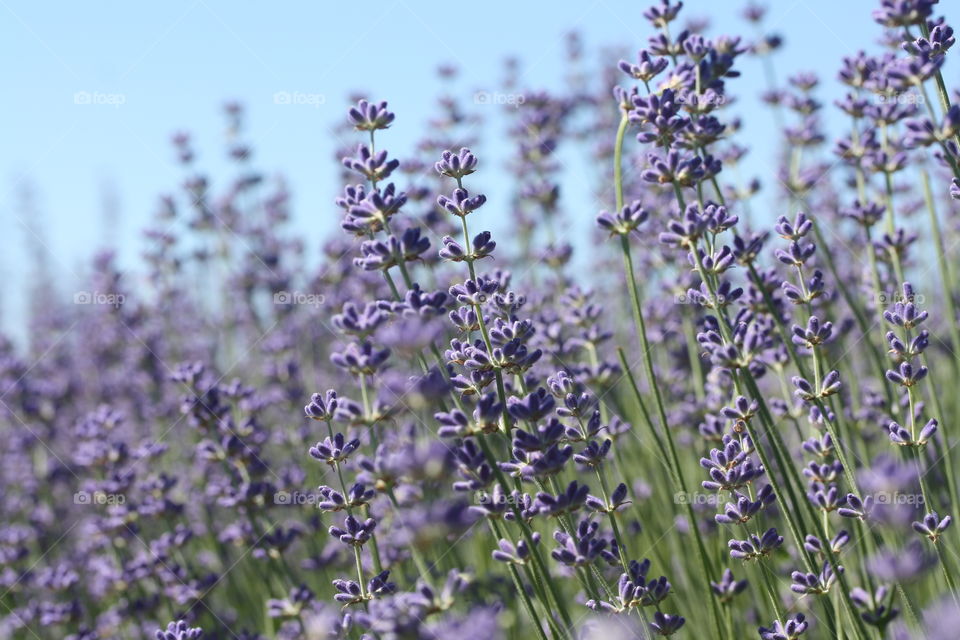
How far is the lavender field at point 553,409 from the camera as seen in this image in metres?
1.99

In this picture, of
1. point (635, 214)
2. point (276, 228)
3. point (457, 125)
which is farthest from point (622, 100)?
point (276, 228)

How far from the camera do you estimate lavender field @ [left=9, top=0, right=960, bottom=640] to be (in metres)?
1.99

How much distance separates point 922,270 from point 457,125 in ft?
10.5

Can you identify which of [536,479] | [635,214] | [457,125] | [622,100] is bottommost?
[536,479]

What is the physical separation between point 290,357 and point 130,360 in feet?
7.04

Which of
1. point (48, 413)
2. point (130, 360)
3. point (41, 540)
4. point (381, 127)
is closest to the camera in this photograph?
point (381, 127)

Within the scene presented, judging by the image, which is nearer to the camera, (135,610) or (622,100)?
(622,100)

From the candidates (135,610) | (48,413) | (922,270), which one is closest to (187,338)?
(48,413)

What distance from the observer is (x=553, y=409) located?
6.57 ft

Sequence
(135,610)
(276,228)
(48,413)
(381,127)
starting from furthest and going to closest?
1. (276,228)
2. (48,413)
3. (135,610)
4. (381,127)

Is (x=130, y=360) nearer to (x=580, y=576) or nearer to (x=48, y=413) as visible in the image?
(x=48, y=413)

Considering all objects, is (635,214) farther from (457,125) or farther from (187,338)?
(187,338)

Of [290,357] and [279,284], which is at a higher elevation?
[279,284]

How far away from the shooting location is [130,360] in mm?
7207
